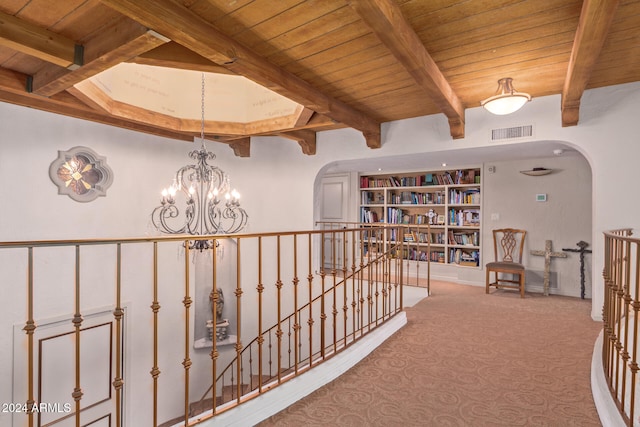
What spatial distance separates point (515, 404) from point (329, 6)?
2750mm

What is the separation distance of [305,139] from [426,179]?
2.69 metres

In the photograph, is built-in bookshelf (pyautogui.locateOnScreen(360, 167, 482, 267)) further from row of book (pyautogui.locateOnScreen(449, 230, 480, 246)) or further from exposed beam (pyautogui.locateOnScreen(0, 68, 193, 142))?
exposed beam (pyautogui.locateOnScreen(0, 68, 193, 142))

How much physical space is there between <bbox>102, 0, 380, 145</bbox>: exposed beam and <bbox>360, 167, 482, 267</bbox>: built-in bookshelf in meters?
3.35

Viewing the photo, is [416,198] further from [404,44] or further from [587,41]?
[404,44]

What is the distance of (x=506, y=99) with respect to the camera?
300 cm

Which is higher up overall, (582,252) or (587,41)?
(587,41)

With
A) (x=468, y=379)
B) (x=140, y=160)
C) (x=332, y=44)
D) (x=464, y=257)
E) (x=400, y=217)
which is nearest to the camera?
Answer: (x=468, y=379)

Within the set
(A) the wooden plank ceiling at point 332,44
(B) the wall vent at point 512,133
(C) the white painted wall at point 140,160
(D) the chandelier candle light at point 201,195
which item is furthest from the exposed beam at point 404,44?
(D) the chandelier candle light at point 201,195

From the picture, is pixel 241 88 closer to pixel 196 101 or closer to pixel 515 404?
pixel 196 101

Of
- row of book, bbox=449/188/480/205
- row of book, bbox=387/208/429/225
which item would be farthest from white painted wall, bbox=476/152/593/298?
row of book, bbox=387/208/429/225

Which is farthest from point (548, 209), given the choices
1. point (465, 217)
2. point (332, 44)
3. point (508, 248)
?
point (332, 44)

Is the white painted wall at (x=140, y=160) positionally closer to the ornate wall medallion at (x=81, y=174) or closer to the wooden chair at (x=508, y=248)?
the ornate wall medallion at (x=81, y=174)

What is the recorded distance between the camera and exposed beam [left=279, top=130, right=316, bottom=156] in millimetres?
5043

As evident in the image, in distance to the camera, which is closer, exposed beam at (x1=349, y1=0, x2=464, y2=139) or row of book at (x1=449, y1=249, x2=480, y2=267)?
exposed beam at (x1=349, y1=0, x2=464, y2=139)
